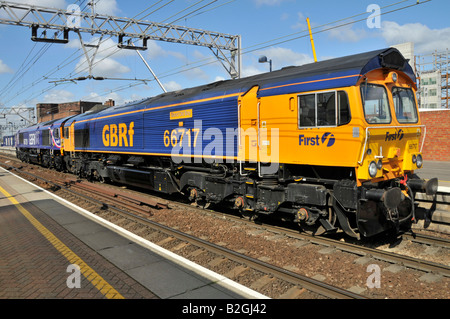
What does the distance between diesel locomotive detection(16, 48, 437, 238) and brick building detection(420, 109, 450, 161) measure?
10698 mm

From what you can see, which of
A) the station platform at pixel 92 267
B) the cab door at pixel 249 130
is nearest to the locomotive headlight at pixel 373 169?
the cab door at pixel 249 130

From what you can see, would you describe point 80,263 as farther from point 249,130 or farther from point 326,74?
point 326,74

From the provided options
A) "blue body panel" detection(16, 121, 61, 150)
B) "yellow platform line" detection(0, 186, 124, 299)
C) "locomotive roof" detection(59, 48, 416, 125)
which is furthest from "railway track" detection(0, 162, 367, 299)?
"blue body panel" detection(16, 121, 61, 150)

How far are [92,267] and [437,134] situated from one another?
18.3m

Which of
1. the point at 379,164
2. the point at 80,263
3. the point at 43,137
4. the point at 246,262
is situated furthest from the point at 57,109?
the point at 379,164

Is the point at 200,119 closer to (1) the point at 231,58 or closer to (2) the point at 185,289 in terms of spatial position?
(2) the point at 185,289

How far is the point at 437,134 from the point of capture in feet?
57.6

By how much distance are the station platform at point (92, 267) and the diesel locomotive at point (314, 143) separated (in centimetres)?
281

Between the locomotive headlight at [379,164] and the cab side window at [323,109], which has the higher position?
the cab side window at [323,109]

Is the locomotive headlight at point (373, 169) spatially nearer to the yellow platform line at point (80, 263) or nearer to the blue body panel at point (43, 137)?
the yellow platform line at point (80, 263)

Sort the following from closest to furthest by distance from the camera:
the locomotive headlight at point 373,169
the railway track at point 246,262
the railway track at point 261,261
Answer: the railway track at point 246,262 → the railway track at point 261,261 → the locomotive headlight at point 373,169

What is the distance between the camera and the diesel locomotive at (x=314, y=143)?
6.44 meters
